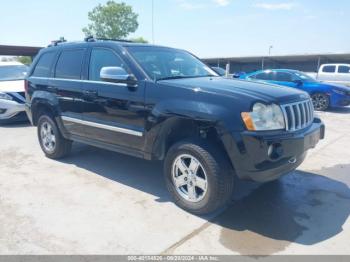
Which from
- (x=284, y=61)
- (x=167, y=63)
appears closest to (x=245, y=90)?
(x=167, y=63)

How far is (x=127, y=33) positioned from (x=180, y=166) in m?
59.0

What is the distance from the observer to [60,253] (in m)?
2.98

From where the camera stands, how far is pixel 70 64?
5.13 meters

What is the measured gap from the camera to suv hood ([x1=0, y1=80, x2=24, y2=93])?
28.7 ft

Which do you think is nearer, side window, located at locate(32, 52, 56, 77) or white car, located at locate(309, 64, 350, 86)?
side window, located at locate(32, 52, 56, 77)

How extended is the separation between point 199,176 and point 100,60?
219cm

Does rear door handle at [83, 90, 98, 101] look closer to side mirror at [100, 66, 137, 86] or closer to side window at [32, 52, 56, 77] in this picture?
side mirror at [100, 66, 137, 86]

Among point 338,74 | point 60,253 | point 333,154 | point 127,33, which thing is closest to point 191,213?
point 60,253

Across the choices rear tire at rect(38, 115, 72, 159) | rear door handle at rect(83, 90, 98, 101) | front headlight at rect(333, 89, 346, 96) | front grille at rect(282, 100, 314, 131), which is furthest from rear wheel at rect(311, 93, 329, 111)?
rear door handle at rect(83, 90, 98, 101)

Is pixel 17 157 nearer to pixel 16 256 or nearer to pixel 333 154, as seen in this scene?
pixel 16 256

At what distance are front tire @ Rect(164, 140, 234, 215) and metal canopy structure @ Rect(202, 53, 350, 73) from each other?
1159 inches

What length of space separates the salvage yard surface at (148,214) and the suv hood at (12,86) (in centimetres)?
377

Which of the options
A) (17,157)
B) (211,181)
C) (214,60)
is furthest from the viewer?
(214,60)

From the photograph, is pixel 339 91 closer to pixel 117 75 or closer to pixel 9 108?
pixel 117 75
